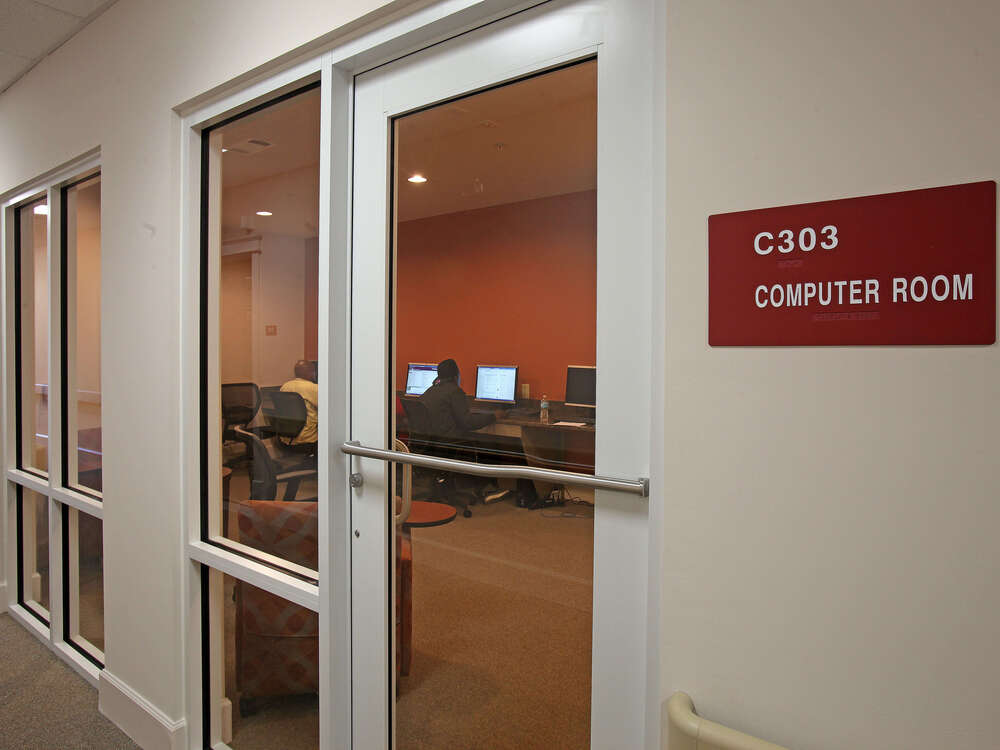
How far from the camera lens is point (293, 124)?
1841mm

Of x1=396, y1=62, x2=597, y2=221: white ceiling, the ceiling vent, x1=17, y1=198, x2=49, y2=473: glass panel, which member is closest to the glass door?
x1=396, y1=62, x2=597, y2=221: white ceiling

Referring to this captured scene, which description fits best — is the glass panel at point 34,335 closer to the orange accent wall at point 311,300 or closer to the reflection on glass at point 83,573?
the reflection on glass at point 83,573

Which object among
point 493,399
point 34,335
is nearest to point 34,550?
point 34,335

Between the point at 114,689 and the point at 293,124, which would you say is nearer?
Result: the point at 293,124

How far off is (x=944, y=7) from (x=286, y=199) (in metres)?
1.62

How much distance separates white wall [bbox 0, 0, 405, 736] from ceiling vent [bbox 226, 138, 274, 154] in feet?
0.59

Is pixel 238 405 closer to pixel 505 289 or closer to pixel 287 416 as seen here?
pixel 287 416

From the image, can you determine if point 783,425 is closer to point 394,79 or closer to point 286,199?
point 394,79

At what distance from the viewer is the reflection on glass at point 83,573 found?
291 cm

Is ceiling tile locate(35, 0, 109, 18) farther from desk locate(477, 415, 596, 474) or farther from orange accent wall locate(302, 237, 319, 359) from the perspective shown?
desk locate(477, 415, 596, 474)

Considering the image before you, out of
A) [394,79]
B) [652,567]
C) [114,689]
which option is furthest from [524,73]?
[114,689]

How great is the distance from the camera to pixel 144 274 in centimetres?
218

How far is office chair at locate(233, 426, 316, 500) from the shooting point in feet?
6.09

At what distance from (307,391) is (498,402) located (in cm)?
65
